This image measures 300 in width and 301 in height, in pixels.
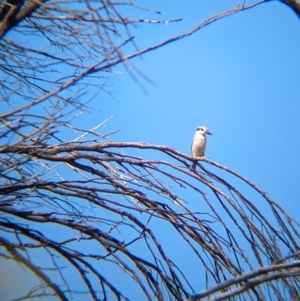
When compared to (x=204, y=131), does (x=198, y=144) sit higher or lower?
lower

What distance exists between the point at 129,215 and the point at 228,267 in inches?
21.7

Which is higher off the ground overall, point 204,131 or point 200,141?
point 204,131

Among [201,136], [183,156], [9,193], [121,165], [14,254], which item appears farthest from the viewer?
[201,136]

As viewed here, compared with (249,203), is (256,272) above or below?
below

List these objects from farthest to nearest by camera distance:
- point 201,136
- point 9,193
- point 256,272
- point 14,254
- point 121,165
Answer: point 201,136, point 121,165, point 9,193, point 14,254, point 256,272

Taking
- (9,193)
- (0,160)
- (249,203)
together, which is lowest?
(249,203)

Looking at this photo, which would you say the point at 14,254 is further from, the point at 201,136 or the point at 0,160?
the point at 201,136

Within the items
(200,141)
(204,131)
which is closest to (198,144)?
(200,141)

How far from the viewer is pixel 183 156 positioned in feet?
7.11

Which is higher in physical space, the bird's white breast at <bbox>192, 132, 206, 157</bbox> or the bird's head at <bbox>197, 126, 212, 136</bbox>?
the bird's head at <bbox>197, 126, 212, 136</bbox>

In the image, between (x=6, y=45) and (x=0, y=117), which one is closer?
(x=0, y=117)

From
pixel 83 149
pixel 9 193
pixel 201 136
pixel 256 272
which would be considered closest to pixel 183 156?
pixel 83 149

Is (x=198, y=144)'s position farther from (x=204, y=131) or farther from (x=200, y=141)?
(x=204, y=131)

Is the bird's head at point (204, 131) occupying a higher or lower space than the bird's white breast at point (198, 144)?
higher
